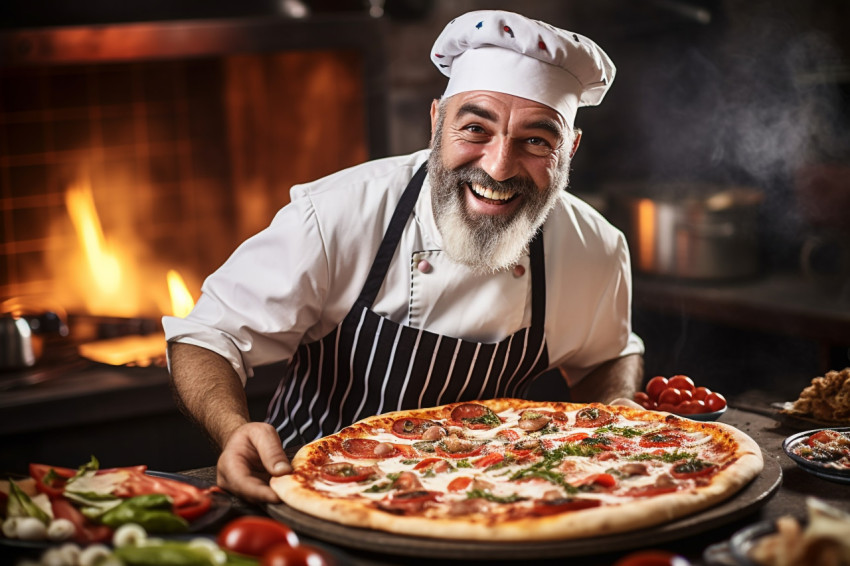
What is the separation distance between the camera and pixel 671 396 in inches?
99.1

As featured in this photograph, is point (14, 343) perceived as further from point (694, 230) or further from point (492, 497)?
point (694, 230)

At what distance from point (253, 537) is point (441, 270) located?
3.88ft

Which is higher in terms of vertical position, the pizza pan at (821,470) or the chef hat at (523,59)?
the chef hat at (523,59)

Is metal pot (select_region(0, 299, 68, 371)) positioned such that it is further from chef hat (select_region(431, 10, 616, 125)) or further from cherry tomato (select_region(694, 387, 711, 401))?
cherry tomato (select_region(694, 387, 711, 401))

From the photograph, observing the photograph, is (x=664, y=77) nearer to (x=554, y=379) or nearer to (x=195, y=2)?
(x=554, y=379)

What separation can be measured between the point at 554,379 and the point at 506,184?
162 cm

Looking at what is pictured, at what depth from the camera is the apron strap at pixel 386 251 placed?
8.43 ft

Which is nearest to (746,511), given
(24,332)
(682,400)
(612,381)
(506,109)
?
(682,400)

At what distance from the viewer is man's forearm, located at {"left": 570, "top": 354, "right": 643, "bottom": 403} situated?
2.73 meters

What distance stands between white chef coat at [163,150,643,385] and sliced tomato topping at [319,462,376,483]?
508mm

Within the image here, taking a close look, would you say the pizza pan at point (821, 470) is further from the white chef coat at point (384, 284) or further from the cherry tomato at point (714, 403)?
the white chef coat at point (384, 284)

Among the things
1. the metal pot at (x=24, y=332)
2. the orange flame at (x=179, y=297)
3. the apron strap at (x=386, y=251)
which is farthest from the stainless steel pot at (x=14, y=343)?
the apron strap at (x=386, y=251)

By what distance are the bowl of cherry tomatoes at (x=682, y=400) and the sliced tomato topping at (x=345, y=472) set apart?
0.87m

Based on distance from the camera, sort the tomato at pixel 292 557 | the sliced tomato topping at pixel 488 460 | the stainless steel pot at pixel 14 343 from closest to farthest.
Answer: the tomato at pixel 292 557, the sliced tomato topping at pixel 488 460, the stainless steel pot at pixel 14 343
